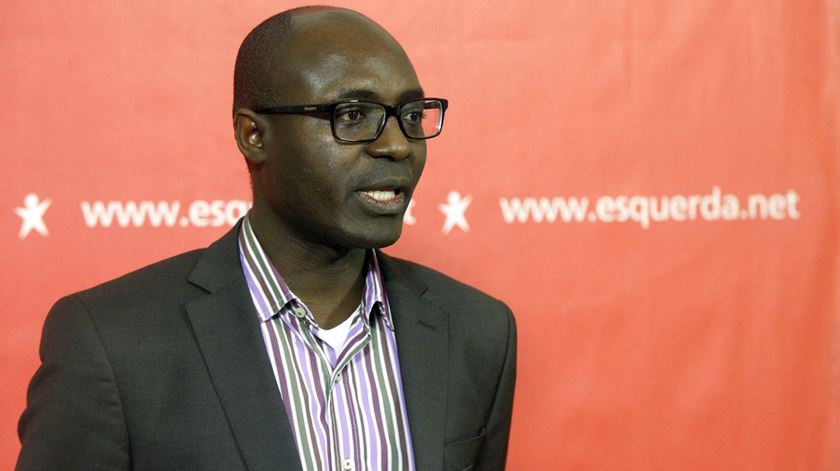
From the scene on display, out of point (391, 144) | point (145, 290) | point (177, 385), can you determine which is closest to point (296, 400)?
point (177, 385)

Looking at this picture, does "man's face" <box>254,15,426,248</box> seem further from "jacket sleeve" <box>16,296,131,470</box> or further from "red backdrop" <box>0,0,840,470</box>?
"red backdrop" <box>0,0,840,470</box>

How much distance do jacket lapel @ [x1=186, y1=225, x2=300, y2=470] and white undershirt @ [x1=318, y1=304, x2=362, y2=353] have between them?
0.10 meters

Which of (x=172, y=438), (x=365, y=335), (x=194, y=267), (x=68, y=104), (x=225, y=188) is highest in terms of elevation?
(x=68, y=104)

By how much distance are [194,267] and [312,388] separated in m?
0.26

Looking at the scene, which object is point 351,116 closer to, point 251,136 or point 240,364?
point 251,136

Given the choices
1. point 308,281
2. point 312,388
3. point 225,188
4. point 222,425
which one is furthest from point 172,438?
point 225,188

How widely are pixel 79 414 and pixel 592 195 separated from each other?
3.80 feet

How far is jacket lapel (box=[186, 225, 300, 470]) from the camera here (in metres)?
1.28

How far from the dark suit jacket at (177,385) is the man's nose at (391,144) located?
297mm

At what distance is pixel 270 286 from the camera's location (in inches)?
54.9

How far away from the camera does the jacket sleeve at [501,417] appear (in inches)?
61.9

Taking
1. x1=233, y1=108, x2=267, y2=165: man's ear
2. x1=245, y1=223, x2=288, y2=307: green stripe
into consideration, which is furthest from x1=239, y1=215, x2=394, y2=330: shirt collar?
x1=233, y1=108, x2=267, y2=165: man's ear

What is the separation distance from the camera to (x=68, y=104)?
71.8 inches

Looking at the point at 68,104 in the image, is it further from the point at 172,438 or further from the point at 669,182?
the point at 669,182
